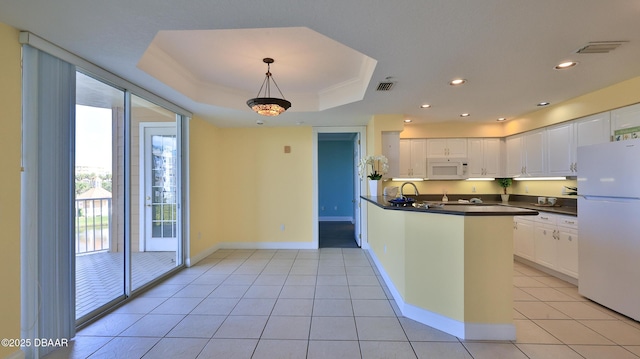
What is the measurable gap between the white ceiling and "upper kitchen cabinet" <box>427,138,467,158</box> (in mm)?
1639

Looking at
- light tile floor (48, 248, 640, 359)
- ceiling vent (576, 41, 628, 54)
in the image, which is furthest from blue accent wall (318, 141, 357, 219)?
ceiling vent (576, 41, 628, 54)

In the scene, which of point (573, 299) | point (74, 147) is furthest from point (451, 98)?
point (74, 147)

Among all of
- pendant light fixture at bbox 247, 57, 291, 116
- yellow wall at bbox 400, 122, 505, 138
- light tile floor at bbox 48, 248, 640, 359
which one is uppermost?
yellow wall at bbox 400, 122, 505, 138

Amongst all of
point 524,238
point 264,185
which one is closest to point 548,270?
point 524,238

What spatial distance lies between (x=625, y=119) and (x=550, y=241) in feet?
5.78

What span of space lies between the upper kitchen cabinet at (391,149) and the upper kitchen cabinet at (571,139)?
7.73 feet

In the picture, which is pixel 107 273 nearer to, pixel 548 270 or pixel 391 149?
pixel 391 149

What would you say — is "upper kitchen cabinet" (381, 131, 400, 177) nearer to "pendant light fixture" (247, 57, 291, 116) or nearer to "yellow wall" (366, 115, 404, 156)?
"yellow wall" (366, 115, 404, 156)

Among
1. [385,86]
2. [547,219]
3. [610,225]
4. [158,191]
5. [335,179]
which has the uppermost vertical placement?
[385,86]

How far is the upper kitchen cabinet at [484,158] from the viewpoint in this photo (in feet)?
16.9

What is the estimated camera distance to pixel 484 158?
5152 mm

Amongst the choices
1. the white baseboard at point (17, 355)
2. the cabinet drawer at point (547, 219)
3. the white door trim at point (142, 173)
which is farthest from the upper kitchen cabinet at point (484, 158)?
the white baseboard at point (17, 355)

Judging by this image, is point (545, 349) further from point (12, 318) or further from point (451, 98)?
point (12, 318)

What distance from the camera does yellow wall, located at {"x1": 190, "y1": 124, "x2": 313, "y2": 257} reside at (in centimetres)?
536
